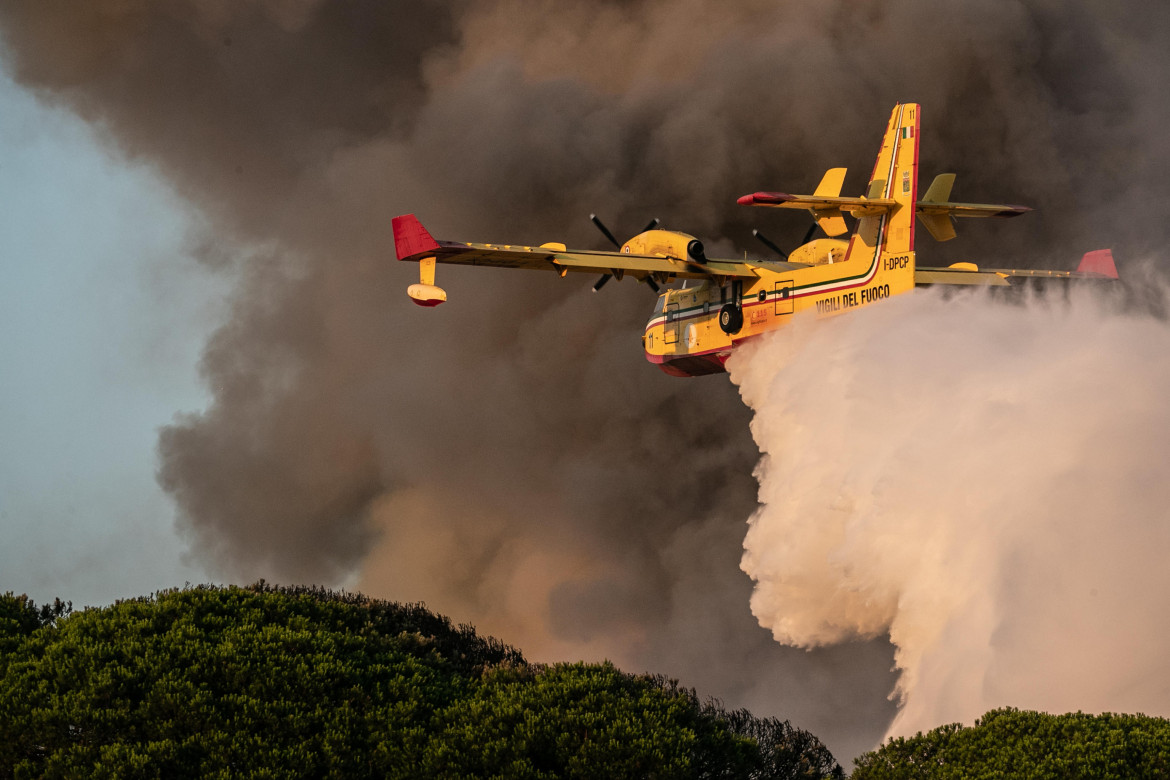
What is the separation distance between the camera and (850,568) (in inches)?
1070

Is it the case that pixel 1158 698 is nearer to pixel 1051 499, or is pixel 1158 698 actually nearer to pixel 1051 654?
pixel 1051 654

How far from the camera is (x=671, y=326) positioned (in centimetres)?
3584

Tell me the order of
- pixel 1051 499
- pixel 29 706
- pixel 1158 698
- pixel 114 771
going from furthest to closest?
1. pixel 1051 499
2. pixel 1158 698
3. pixel 29 706
4. pixel 114 771

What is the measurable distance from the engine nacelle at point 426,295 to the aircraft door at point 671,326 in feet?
29.4

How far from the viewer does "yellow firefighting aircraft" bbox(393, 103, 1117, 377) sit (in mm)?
29688

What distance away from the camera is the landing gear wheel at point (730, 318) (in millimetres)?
33062

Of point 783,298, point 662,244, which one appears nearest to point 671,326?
point 662,244

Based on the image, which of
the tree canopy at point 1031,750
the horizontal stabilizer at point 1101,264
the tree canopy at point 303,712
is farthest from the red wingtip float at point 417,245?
the horizontal stabilizer at point 1101,264

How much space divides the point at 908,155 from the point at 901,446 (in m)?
7.64

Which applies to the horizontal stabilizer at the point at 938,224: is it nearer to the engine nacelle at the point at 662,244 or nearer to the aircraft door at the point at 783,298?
the aircraft door at the point at 783,298

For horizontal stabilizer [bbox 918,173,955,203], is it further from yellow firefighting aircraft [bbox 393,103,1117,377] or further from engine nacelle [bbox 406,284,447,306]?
engine nacelle [bbox 406,284,447,306]

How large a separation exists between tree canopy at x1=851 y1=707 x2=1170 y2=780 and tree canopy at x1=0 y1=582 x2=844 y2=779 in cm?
304

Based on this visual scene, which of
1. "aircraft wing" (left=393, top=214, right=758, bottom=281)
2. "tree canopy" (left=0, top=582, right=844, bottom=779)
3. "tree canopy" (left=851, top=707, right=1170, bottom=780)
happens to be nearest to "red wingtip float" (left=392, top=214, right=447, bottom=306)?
"aircraft wing" (left=393, top=214, right=758, bottom=281)

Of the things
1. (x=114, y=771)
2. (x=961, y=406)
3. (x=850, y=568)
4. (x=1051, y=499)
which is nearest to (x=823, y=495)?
(x=850, y=568)
